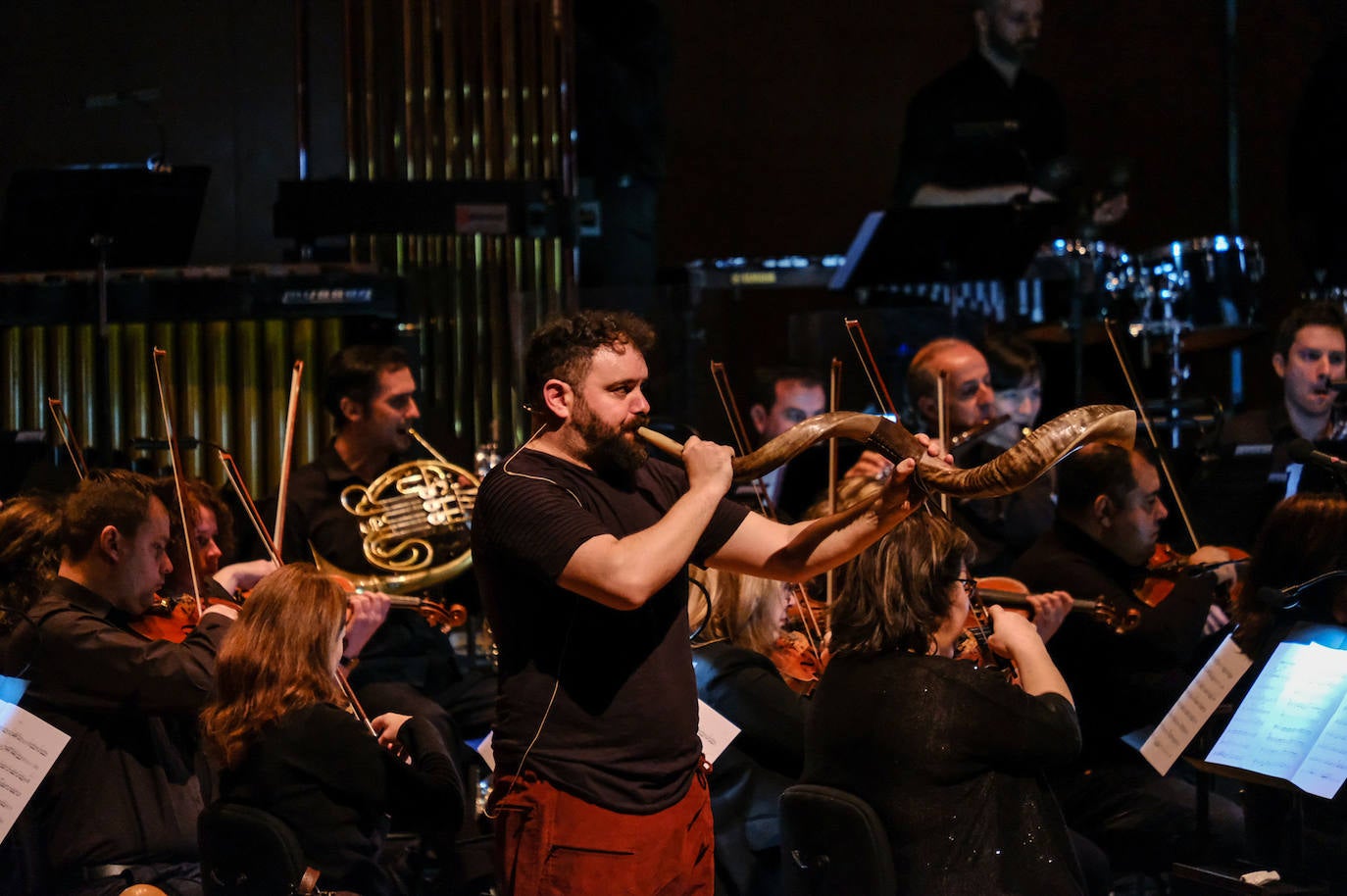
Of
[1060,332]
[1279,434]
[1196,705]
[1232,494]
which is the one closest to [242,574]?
[1196,705]

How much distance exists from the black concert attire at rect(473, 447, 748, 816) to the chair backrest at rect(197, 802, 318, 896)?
2.40 ft

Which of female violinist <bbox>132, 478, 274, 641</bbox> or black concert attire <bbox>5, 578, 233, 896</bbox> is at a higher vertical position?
female violinist <bbox>132, 478, 274, 641</bbox>

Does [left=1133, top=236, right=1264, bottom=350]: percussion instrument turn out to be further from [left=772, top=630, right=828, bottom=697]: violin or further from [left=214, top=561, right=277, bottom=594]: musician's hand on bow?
[left=214, top=561, right=277, bottom=594]: musician's hand on bow

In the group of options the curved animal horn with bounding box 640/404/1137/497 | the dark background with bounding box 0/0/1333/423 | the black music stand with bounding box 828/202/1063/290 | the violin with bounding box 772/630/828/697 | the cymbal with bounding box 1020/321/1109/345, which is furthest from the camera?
the dark background with bounding box 0/0/1333/423

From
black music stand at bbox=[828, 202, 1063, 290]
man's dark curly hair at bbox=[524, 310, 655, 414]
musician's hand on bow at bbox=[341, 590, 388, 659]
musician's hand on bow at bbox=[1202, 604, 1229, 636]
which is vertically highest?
black music stand at bbox=[828, 202, 1063, 290]

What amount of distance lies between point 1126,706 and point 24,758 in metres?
2.67

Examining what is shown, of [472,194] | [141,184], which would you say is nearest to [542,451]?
[141,184]

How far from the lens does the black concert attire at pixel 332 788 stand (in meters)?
3.40

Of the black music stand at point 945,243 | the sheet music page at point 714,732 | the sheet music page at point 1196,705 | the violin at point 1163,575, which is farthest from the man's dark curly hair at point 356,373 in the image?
the sheet music page at point 1196,705

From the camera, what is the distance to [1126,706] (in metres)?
4.17

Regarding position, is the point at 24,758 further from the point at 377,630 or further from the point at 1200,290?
the point at 1200,290

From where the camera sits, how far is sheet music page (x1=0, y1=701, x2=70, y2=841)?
341cm

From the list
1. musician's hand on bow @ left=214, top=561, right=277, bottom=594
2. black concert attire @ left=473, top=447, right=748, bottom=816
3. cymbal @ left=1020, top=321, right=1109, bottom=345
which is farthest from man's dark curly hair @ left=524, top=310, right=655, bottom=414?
cymbal @ left=1020, top=321, right=1109, bottom=345

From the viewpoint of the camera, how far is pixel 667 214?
8.12 m
